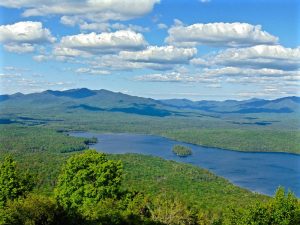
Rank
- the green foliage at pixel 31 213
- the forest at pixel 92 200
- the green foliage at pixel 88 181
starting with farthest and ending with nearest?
the green foliage at pixel 88 181 → the forest at pixel 92 200 → the green foliage at pixel 31 213

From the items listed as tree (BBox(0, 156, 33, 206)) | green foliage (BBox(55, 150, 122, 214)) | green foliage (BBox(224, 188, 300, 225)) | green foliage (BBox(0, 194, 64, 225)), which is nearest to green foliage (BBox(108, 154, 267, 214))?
green foliage (BBox(55, 150, 122, 214))

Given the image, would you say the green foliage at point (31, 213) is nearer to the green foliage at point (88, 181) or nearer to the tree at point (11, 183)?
the green foliage at point (88, 181)

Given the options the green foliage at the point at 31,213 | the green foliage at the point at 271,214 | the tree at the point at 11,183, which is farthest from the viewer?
the tree at the point at 11,183

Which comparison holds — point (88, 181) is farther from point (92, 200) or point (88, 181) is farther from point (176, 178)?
point (176, 178)

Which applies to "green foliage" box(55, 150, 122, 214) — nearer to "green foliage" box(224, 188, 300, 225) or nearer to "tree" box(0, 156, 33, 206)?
"tree" box(0, 156, 33, 206)

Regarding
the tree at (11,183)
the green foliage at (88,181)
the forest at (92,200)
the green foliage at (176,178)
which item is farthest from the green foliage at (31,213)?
the green foliage at (176,178)

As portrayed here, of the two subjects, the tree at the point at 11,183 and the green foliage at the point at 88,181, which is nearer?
the tree at the point at 11,183

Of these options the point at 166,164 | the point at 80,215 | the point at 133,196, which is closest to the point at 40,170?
the point at 166,164
